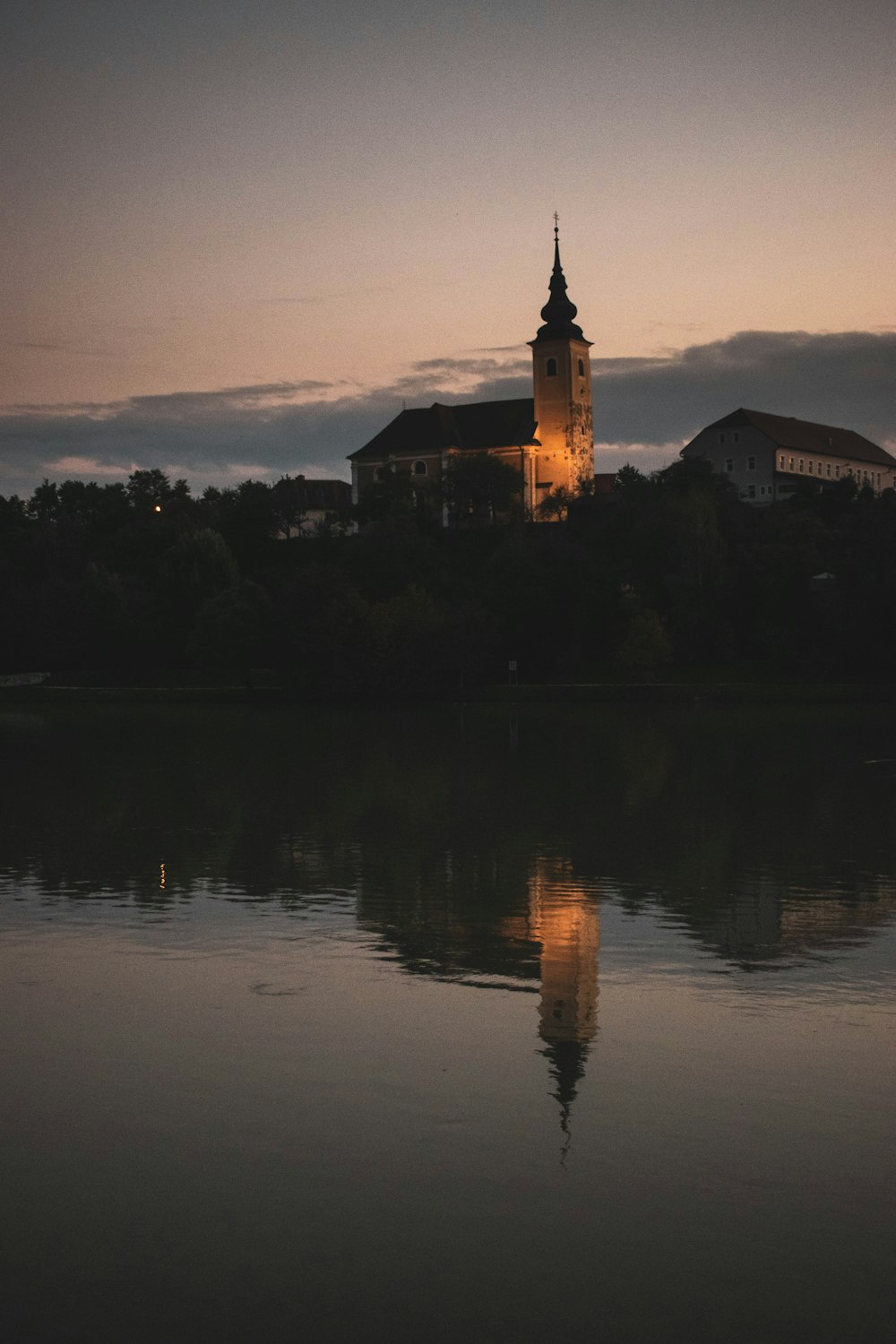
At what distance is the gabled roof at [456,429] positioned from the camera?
16400 centimetres

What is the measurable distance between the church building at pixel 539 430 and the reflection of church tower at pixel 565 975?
462 feet

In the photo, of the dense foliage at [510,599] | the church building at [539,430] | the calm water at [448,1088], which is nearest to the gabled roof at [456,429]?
the church building at [539,430]

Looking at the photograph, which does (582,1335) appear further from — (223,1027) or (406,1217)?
(223,1027)

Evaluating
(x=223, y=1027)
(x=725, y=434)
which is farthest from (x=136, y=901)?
(x=725, y=434)

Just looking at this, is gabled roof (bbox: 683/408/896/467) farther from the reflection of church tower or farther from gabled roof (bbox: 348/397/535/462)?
the reflection of church tower

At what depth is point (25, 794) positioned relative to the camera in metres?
31.8

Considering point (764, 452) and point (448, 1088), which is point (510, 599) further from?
point (448, 1088)

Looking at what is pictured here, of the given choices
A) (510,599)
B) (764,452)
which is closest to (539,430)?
(764,452)

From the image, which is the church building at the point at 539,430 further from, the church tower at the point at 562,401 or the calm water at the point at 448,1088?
the calm water at the point at 448,1088

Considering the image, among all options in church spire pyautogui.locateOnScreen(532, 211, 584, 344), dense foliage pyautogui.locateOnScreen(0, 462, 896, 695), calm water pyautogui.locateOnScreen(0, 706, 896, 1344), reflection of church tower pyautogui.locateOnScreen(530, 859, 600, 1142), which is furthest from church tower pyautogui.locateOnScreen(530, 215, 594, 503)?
reflection of church tower pyautogui.locateOnScreen(530, 859, 600, 1142)

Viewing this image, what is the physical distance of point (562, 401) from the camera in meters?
163

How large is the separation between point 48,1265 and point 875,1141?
5.19 metres

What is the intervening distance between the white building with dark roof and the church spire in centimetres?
1990

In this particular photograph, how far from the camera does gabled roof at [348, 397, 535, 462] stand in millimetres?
164000
